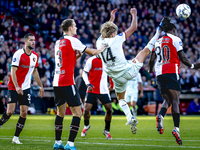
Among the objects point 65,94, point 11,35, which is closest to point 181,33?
point 11,35

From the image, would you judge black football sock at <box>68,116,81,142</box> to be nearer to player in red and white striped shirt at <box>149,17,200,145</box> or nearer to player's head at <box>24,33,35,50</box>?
player in red and white striped shirt at <box>149,17,200,145</box>

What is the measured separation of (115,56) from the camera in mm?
6266

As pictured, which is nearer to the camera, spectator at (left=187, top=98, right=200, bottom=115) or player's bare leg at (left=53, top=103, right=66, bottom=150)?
player's bare leg at (left=53, top=103, right=66, bottom=150)

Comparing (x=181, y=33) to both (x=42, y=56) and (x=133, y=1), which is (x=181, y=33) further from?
(x=42, y=56)

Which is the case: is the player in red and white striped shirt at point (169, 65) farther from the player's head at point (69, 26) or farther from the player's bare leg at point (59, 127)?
the player's head at point (69, 26)

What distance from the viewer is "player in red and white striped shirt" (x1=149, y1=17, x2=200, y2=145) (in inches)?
271

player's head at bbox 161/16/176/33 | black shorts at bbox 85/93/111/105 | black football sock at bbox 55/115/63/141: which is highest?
player's head at bbox 161/16/176/33

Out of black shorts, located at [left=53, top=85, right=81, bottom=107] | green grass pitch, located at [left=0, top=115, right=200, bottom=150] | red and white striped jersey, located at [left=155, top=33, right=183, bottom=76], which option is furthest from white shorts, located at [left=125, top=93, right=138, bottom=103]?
black shorts, located at [left=53, top=85, right=81, bottom=107]

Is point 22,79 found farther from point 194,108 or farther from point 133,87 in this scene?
point 194,108

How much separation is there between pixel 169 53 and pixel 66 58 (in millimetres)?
2679

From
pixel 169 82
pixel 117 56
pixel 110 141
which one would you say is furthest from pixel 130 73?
pixel 110 141

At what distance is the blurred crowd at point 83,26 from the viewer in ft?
62.7

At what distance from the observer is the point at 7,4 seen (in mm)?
23156

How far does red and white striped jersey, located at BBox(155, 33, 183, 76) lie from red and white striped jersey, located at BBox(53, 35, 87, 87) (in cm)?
231
